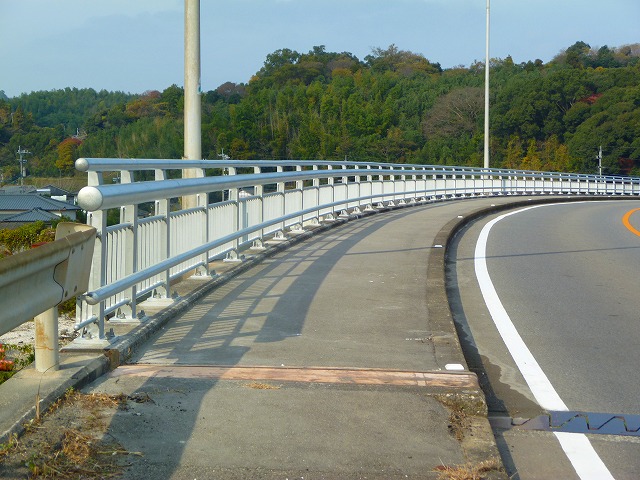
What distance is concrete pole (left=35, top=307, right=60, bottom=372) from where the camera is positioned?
5.34 meters

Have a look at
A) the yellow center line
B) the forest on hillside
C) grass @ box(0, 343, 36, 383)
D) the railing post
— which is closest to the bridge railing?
the railing post

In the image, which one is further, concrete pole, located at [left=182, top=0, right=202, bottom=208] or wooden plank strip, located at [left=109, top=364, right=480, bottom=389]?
concrete pole, located at [left=182, top=0, right=202, bottom=208]

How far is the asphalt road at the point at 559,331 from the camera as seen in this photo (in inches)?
207

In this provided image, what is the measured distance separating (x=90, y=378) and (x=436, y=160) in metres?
115

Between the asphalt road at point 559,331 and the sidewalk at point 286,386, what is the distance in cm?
35

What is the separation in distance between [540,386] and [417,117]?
129076mm

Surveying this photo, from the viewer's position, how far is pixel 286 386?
5.80m

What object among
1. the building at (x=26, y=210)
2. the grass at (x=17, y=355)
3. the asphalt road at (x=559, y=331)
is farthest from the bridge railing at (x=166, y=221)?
the building at (x=26, y=210)

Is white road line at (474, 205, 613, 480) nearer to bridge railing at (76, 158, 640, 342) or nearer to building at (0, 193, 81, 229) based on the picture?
bridge railing at (76, 158, 640, 342)

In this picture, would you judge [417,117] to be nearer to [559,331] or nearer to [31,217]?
[31,217]

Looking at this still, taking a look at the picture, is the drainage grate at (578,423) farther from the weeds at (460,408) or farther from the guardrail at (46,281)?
the guardrail at (46,281)

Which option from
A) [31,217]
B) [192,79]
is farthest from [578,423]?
[31,217]

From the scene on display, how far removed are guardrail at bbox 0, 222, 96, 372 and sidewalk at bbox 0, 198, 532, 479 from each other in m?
0.29

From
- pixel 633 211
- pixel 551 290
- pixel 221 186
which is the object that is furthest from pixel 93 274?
pixel 633 211
